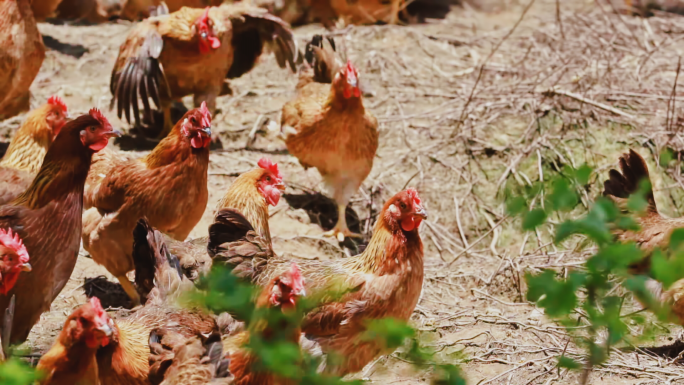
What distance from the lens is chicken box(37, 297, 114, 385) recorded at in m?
3.06

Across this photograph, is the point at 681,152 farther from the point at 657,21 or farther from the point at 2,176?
the point at 2,176

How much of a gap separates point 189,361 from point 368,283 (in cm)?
112

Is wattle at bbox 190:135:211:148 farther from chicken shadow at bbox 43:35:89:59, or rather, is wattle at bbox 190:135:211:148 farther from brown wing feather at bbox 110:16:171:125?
chicken shadow at bbox 43:35:89:59

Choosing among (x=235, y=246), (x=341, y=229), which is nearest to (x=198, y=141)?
(x=235, y=246)

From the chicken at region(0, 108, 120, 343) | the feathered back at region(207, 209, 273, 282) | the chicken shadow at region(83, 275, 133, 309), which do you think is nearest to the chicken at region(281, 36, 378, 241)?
the chicken shadow at region(83, 275, 133, 309)

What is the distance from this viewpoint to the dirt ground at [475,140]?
16.6 ft

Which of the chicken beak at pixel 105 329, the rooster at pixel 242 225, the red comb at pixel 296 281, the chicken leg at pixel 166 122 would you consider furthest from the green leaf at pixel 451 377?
the chicken leg at pixel 166 122

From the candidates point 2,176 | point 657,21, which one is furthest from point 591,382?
point 657,21

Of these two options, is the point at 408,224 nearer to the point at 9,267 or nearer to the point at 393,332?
the point at 9,267

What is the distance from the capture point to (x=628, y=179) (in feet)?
17.5

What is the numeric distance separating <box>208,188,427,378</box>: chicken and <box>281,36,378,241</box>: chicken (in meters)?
1.97

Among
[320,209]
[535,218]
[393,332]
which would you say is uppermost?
[535,218]

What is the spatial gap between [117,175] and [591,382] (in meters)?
2.94

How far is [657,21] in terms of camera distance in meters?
9.89
